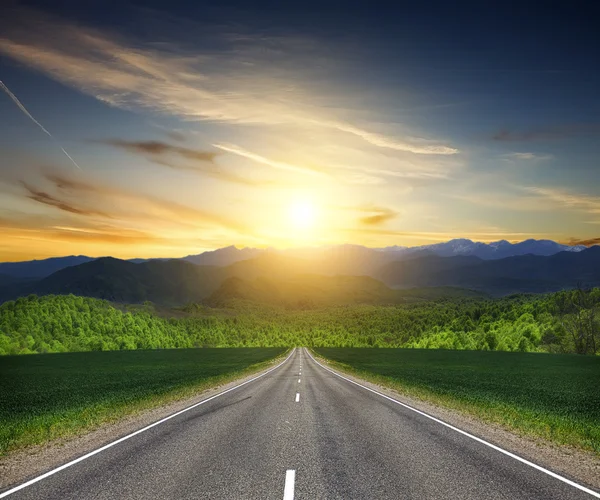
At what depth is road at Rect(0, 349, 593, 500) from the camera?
728cm

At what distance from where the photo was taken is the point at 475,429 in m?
13.5

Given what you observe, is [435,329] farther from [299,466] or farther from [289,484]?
[289,484]

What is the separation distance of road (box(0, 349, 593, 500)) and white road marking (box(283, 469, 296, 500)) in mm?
22

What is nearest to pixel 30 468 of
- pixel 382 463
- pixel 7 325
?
pixel 382 463

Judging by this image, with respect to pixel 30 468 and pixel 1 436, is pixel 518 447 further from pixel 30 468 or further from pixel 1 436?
pixel 1 436

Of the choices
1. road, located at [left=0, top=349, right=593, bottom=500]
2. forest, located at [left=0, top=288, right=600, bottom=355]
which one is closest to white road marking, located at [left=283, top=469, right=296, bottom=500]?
road, located at [left=0, top=349, right=593, bottom=500]

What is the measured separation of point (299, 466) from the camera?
879cm

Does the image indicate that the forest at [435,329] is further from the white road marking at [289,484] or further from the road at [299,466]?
the white road marking at [289,484]

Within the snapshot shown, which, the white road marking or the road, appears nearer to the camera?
the white road marking

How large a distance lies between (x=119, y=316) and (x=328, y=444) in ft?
666

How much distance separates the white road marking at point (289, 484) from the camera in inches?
274

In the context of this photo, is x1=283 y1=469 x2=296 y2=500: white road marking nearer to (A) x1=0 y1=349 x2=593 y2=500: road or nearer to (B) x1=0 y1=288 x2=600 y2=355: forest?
(A) x1=0 y1=349 x2=593 y2=500: road

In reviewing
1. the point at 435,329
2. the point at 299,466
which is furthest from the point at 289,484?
the point at 435,329

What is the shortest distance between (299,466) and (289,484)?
1.27m
